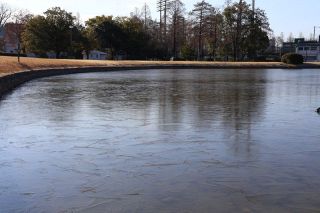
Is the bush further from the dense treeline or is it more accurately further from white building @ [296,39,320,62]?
white building @ [296,39,320,62]

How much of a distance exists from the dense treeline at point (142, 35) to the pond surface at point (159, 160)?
192 feet

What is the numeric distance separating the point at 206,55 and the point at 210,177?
332 ft

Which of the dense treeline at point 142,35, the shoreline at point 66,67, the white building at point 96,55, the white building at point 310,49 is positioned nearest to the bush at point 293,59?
the shoreline at point 66,67

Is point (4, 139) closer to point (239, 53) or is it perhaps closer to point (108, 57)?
point (108, 57)

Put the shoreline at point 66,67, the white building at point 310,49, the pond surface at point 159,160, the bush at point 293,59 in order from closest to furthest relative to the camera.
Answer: the pond surface at point 159,160 < the shoreline at point 66,67 < the bush at point 293,59 < the white building at point 310,49

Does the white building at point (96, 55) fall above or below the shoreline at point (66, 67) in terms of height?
above

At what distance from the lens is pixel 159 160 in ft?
28.7

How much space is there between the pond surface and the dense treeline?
58.6 meters

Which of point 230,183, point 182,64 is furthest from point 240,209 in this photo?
point 182,64

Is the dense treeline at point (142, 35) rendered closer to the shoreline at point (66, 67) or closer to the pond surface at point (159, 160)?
the shoreline at point (66, 67)

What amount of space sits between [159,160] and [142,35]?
246 ft

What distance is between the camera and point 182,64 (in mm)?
64500

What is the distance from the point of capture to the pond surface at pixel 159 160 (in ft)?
21.2

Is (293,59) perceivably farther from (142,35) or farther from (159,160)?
(159,160)
